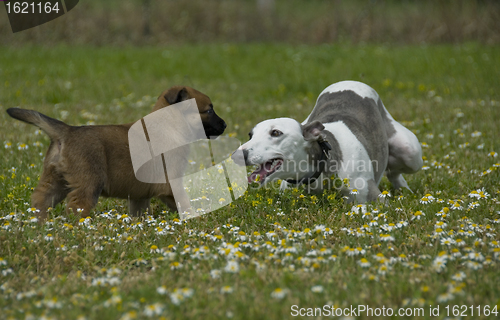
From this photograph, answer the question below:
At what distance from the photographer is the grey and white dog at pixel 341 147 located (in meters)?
4.95

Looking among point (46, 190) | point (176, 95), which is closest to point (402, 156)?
point (176, 95)

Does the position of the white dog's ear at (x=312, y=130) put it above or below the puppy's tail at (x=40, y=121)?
below

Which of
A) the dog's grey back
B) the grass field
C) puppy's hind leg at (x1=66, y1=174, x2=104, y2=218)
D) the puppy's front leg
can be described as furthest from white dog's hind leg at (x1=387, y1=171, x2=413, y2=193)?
puppy's hind leg at (x1=66, y1=174, x2=104, y2=218)

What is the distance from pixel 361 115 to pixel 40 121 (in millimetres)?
3233

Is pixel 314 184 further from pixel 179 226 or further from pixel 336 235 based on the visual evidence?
pixel 179 226

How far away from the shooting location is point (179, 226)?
15.7 ft

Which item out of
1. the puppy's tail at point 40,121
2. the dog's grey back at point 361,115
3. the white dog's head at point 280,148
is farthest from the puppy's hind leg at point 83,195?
the dog's grey back at point 361,115

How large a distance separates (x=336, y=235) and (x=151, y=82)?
9.47 m

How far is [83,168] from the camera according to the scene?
15.0 feet

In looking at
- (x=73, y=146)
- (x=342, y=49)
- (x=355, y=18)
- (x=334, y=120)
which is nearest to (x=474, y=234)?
(x=334, y=120)

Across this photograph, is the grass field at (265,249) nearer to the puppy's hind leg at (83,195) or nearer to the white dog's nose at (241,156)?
the puppy's hind leg at (83,195)

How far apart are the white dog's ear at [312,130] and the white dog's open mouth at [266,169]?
1.15 feet

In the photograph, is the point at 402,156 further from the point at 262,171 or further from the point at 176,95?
the point at 176,95

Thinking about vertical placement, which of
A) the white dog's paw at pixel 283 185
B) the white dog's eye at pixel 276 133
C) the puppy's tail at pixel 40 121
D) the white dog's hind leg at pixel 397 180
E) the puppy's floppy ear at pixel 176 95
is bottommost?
the white dog's hind leg at pixel 397 180
